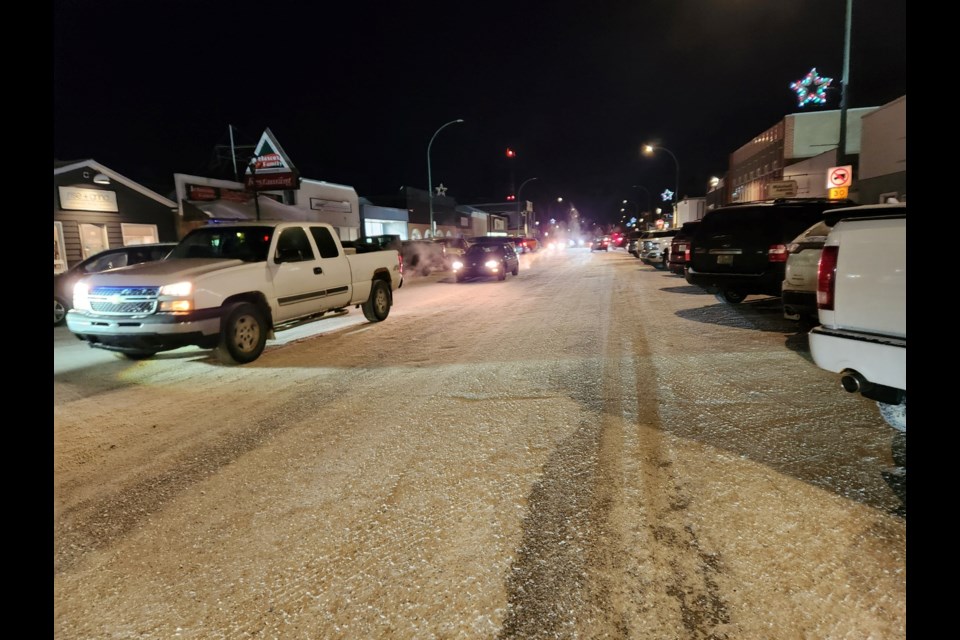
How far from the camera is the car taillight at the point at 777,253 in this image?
930cm

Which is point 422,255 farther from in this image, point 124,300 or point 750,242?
point 124,300

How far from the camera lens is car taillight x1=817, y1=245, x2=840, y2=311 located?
12.3ft

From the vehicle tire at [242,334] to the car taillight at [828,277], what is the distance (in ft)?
20.7

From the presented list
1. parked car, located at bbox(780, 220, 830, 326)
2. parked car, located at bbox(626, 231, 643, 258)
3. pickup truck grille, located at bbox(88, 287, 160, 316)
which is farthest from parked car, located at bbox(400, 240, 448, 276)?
parked car, located at bbox(780, 220, 830, 326)

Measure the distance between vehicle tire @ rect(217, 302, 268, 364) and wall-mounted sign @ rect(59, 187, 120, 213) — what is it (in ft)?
52.6

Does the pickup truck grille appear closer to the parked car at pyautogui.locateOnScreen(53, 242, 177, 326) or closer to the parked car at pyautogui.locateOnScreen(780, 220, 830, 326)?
the parked car at pyautogui.locateOnScreen(53, 242, 177, 326)

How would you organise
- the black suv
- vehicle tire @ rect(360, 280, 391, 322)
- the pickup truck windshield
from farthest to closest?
vehicle tire @ rect(360, 280, 391, 322) → the black suv → the pickup truck windshield

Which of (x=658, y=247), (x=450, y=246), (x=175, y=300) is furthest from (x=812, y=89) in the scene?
(x=175, y=300)

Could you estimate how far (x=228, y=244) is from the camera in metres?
7.66

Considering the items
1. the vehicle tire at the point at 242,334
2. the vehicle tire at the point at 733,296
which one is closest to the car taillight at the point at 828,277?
the vehicle tire at the point at 242,334

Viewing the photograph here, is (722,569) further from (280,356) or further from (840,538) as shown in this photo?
(280,356)

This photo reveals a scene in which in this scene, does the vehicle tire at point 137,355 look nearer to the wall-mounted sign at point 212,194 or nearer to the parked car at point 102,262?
the parked car at point 102,262

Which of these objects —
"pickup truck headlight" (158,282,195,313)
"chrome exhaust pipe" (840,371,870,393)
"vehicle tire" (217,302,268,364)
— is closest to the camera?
"chrome exhaust pipe" (840,371,870,393)

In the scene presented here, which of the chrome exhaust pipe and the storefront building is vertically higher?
the storefront building
